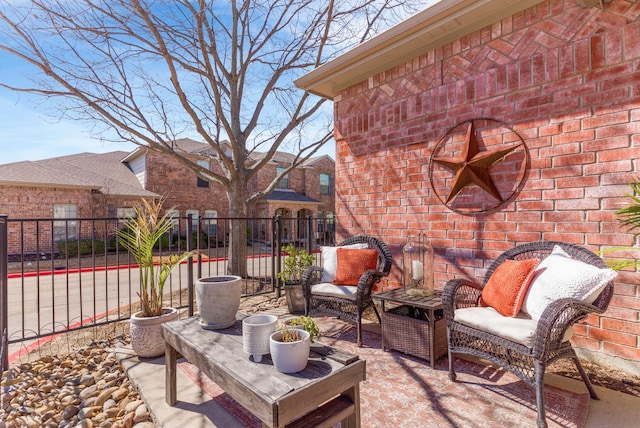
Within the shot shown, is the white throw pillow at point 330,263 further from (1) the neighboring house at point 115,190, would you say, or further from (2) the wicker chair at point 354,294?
(1) the neighboring house at point 115,190

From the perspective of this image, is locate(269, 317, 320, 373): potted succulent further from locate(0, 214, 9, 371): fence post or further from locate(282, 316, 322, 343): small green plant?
locate(0, 214, 9, 371): fence post

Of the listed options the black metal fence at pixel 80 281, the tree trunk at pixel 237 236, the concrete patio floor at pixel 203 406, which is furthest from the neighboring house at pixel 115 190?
the concrete patio floor at pixel 203 406

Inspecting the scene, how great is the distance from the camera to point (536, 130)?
9.01ft

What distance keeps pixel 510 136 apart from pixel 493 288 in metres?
1.44

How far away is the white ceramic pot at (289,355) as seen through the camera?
1.41m

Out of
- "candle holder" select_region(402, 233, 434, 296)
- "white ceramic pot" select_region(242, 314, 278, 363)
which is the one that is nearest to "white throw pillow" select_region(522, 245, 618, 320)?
"candle holder" select_region(402, 233, 434, 296)

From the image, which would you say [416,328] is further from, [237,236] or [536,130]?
[237,236]

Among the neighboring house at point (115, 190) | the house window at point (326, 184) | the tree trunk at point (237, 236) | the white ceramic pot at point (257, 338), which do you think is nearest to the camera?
the white ceramic pot at point (257, 338)

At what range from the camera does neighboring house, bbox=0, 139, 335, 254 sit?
37.3 ft

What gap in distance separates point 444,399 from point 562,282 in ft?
3.47

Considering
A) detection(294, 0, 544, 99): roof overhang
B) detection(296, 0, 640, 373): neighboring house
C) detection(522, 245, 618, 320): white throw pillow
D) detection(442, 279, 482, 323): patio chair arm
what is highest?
detection(294, 0, 544, 99): roof overhang

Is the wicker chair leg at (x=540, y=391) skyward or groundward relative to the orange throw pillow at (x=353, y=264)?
groundward

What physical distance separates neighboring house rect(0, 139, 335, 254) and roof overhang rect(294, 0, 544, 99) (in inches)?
180

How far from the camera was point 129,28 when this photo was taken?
195 inches
